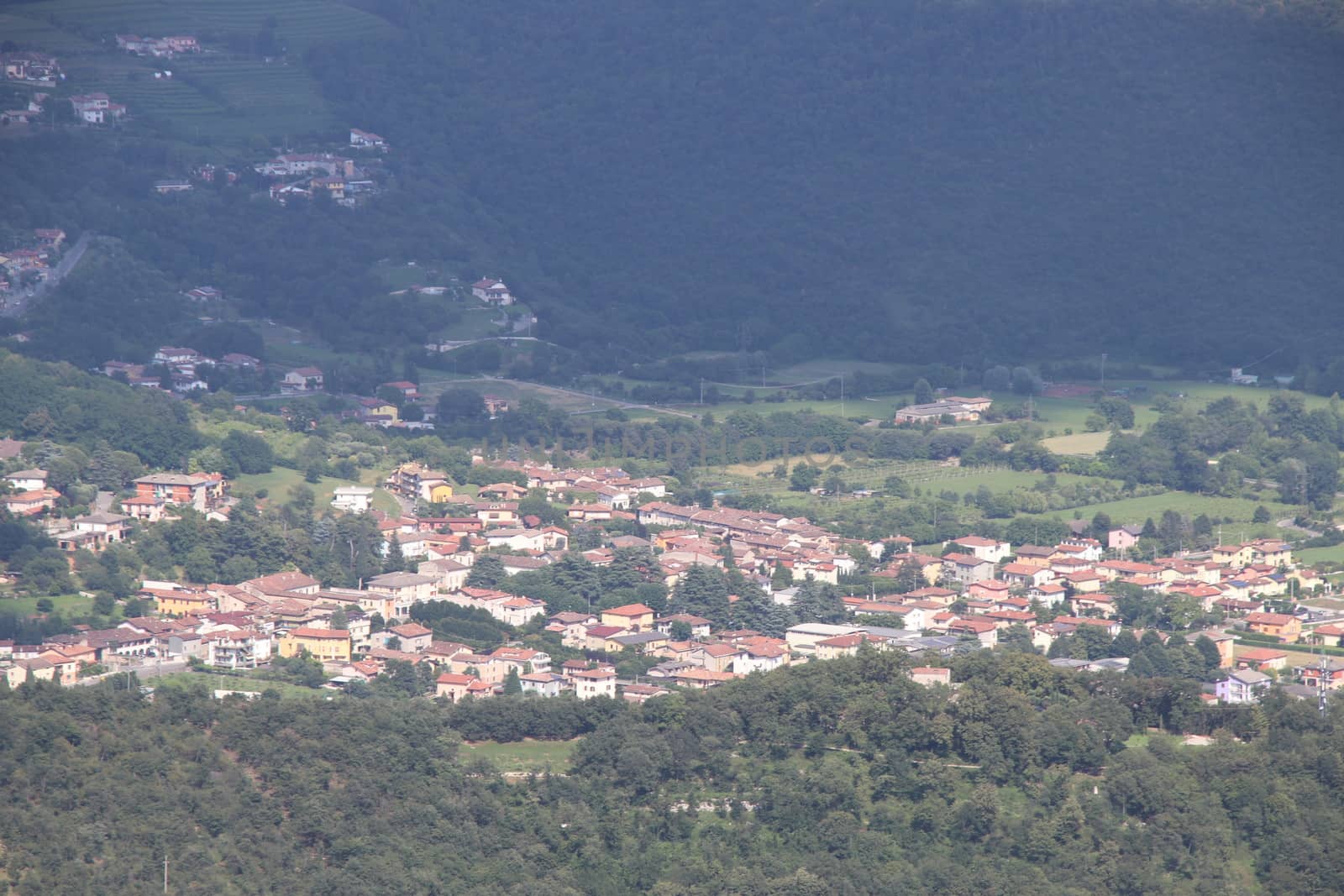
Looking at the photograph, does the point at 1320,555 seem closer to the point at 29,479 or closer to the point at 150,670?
the point at 150,670

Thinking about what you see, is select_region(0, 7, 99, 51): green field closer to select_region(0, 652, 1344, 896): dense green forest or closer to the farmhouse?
the farmhouse

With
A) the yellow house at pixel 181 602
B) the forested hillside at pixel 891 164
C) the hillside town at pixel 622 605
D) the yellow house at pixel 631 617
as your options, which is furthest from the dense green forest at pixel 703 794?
the forested hillside at pixel 891 164

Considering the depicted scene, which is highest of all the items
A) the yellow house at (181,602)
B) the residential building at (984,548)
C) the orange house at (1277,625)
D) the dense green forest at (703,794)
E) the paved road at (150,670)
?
the residential building at (984,548)

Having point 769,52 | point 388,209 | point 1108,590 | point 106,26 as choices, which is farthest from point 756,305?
point 1108,590

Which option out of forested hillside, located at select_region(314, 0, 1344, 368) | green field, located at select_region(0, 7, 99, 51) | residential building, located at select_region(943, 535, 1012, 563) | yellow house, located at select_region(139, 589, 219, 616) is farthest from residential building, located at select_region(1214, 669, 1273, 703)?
green field, located at select_region(0, 7, 99, 51)

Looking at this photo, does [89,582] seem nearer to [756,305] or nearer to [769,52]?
[756,305]

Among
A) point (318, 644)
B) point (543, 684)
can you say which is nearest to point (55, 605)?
point (318, 644)

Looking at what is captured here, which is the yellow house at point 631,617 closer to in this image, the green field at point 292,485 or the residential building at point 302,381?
the green field at point 292,485
